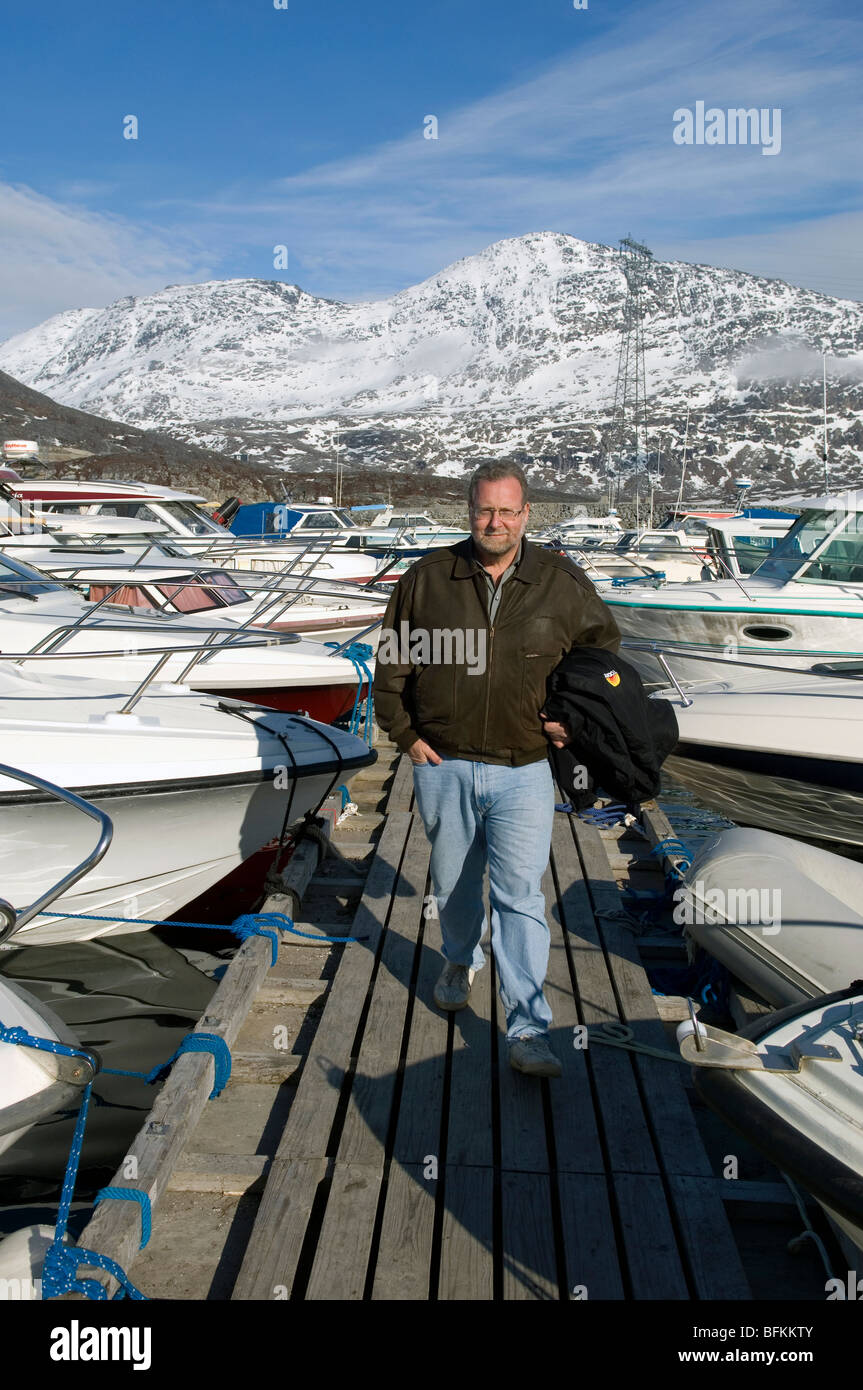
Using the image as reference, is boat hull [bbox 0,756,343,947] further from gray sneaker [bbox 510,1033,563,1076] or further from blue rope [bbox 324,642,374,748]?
gray sneaker [bbox 510,1033,563,1076]

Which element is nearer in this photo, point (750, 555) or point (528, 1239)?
point (528, 1239)

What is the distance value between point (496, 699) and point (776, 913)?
70.2 inches

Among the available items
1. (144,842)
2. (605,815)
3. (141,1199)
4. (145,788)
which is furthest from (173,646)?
(141,1199)

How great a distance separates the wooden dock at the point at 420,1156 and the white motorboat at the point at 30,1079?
38 cm

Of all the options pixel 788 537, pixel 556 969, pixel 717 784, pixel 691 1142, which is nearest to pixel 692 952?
pixel 556 969

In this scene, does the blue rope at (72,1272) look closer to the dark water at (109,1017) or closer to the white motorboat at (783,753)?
the dark water at (109,1017)

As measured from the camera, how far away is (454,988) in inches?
146

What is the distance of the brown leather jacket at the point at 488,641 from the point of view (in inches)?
122

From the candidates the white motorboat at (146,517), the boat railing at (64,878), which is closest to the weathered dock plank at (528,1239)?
the boat railing at (64,878)

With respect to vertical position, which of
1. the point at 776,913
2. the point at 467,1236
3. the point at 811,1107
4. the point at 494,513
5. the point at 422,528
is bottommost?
the point at 467,1236

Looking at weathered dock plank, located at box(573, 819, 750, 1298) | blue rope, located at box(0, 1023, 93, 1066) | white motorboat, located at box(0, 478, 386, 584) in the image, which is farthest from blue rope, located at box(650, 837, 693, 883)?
white motorboat, located at box(0, 478, 386, 584)

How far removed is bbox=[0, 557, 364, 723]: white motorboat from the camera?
712 cm

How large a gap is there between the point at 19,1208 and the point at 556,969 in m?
2.28

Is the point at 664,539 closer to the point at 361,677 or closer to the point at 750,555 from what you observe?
the point at 750,555
